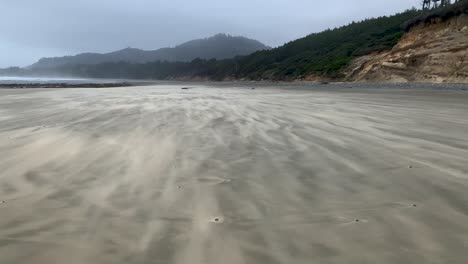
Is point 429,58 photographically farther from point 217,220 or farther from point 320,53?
point 320,53

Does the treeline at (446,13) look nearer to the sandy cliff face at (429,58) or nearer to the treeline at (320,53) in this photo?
the treeline at (320,53)

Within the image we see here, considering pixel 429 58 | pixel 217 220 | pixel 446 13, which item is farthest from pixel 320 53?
pixel 217 220

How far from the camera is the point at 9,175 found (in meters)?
4.27

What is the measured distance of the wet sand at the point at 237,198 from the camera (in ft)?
7.66

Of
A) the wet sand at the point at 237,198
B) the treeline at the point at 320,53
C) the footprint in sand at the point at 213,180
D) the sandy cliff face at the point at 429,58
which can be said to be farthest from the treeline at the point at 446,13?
the footprint in sand at the point at 213,180

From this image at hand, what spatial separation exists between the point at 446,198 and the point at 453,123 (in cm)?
565

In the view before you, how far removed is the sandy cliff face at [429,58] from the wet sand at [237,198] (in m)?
31.4

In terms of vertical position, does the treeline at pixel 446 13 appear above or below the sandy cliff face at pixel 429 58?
above

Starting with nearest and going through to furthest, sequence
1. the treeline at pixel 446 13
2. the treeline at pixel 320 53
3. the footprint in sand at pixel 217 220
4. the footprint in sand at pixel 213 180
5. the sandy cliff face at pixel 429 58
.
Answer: the footprint in sand at pixel 217 220 → the footprint in sand at pixel 213 180 → the sandy cliff face at pixel 429 58 → the treeline at pixel 446 13 → the treeline at pixel 320 53

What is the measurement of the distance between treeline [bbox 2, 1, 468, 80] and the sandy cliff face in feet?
6.90

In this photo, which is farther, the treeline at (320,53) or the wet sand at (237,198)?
the treeline at (320,53)

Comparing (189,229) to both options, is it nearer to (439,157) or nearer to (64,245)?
(64,245)

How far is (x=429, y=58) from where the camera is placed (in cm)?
3534

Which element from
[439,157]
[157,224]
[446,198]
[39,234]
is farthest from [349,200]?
[39,234]
